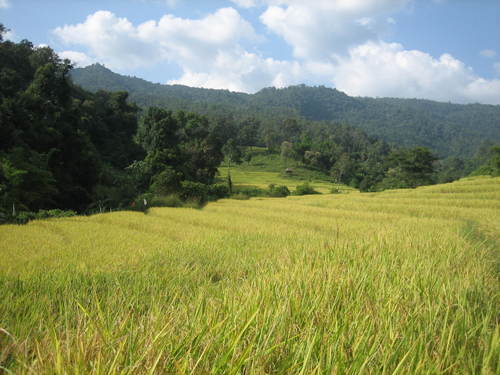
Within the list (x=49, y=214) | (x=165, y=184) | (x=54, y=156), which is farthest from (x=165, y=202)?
(x=49, y=214)

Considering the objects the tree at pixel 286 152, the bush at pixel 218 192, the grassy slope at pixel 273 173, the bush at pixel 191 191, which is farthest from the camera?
the tree at pixel 286 152

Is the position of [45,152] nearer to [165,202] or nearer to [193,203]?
[165,202]

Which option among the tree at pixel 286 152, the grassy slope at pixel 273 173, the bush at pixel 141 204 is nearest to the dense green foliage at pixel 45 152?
the bush at pixel 141 204

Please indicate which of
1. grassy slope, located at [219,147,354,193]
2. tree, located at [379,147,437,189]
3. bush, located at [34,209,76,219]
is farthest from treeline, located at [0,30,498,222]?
grassy slope, located at [219,147,354,193]

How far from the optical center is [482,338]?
132cm

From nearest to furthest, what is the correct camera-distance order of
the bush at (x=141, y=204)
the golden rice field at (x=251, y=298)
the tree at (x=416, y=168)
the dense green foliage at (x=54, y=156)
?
the golden rice field at (x=251, y=298), the dense green foliage at (x=54, y=156), the bush at (x=141, y=204), the tree at (x=416, y=168)

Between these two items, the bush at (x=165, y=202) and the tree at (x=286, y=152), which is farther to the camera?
the tree at (x=286, y=152)

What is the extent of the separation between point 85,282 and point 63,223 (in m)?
8.70

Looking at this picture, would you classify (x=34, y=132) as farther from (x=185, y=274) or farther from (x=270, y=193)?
(x=270, y=193)

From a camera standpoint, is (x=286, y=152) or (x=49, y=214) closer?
(x=49, y=214)

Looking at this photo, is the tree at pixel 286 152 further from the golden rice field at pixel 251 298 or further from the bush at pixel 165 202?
the golden rice field at pixel 251 298

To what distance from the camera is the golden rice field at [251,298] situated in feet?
3.35

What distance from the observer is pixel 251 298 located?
65.4 inches

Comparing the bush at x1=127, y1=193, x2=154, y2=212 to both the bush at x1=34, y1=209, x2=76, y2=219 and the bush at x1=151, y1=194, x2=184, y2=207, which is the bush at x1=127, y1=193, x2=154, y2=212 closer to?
the bush at x1=151, y1=194, x2=184, y2=207
